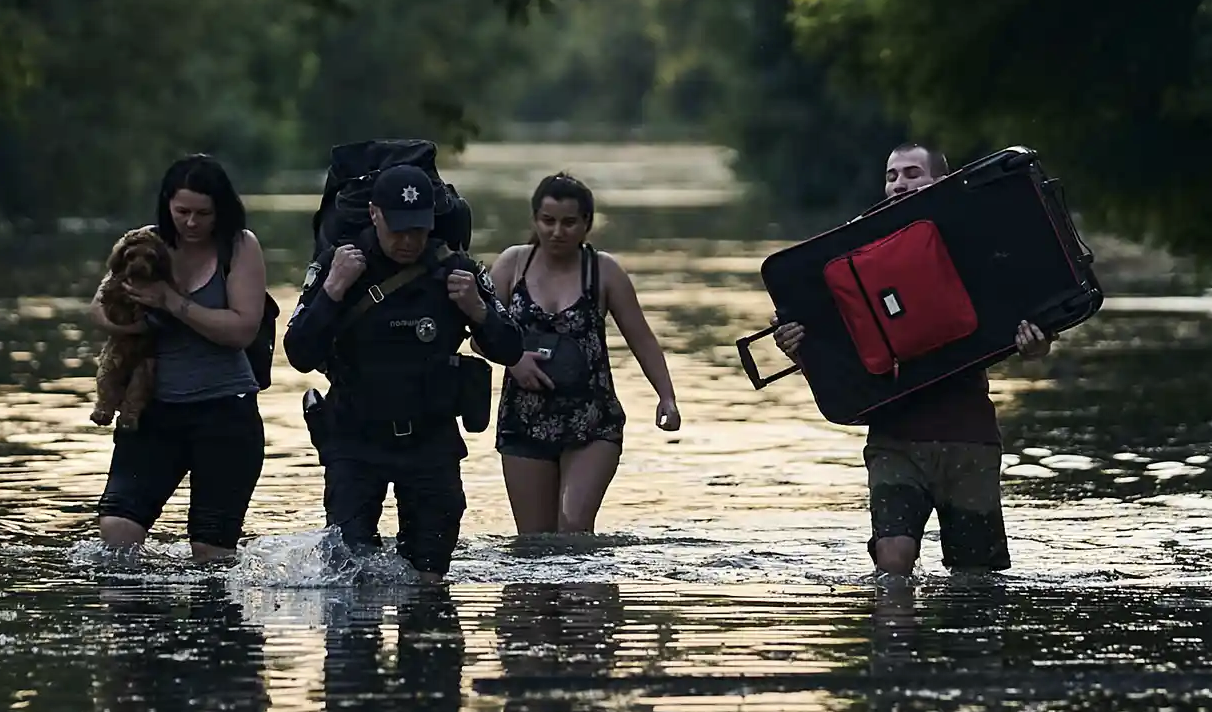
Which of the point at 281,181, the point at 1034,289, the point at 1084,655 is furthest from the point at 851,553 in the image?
the point at 281,181

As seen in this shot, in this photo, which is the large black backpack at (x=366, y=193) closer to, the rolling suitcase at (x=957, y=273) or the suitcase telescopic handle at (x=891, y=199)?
the rolling suitcase at (x=957, y=273)

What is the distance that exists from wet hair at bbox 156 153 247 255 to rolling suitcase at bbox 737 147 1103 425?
6.02ft

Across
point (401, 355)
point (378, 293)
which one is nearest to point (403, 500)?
point (401, 355)

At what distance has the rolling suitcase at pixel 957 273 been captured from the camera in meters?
9.32

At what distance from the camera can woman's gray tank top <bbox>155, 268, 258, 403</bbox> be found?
9.87 meters

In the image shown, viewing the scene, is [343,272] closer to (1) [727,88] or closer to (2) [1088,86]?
(2) [1088,86]

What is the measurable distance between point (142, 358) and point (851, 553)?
2.97 meters

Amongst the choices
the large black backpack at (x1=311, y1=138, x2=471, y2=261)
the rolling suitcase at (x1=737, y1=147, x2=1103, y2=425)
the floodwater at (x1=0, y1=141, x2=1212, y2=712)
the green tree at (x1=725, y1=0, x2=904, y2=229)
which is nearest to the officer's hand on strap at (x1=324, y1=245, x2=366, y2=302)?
the large black backpack at (x1=311, y1=138, x2=471, y2=261)

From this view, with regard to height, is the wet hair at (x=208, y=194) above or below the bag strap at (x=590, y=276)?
above

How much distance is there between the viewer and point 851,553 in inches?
440

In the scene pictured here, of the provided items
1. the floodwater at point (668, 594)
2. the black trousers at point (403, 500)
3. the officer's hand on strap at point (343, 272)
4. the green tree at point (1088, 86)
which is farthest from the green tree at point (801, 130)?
the officer's hand on strap at point (343, 272)

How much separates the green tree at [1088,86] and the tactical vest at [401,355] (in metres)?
11.5

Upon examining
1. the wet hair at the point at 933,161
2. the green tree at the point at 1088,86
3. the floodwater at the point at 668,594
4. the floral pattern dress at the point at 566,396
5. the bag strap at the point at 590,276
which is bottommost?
the floodwater at the point at 668,594

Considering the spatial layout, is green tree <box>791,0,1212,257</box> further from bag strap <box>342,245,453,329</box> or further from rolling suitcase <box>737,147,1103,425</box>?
bag strap <box>342,245,453,329</box>
